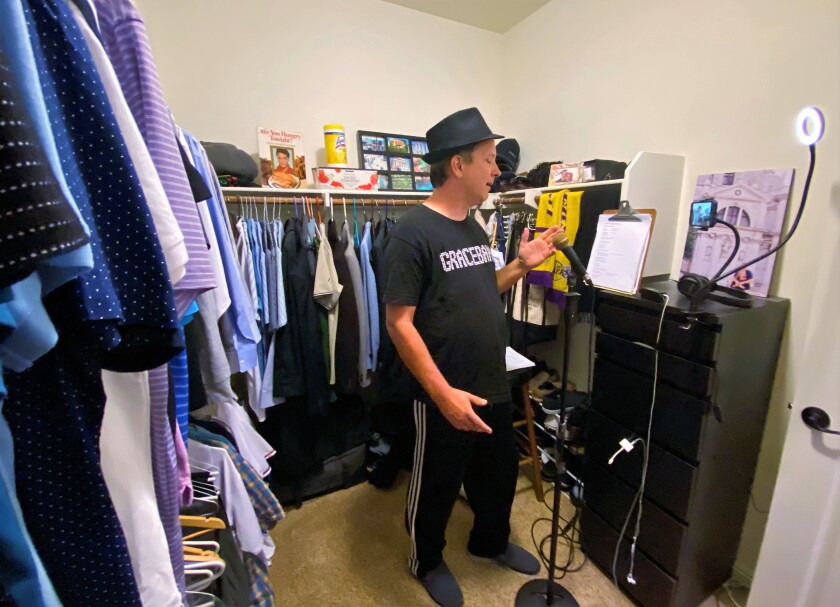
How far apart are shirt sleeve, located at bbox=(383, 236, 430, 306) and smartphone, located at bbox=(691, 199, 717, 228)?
96 centimetres

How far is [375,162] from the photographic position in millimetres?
2201

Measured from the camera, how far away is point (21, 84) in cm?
31

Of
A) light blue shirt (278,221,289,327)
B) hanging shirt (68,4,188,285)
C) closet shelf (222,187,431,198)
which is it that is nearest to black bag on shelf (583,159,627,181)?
closet shelf (222,187,431,198)

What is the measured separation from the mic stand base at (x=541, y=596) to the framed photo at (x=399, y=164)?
6.82ft

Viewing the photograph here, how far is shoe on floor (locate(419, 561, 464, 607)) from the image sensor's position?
1408 mm

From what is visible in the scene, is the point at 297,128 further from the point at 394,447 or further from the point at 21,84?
the point at 21,84

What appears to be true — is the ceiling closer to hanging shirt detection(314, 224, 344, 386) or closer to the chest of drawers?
hanging shirt detection(314, 224, 344, 386)

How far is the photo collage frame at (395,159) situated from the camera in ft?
7.17

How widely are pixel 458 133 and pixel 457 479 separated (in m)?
1.18

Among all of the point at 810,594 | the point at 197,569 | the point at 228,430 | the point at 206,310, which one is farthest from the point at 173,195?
the point at 810,594

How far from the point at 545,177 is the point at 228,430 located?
185cm

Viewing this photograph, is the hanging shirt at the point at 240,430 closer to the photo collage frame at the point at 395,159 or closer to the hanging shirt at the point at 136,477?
the hanging shirt at the point at 136,477

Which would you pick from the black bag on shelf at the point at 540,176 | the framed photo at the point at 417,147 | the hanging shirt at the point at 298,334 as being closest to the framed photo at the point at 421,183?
the framed photo at the point at 417,147

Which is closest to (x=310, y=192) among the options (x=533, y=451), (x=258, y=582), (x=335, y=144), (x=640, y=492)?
(x=335, y=144)
